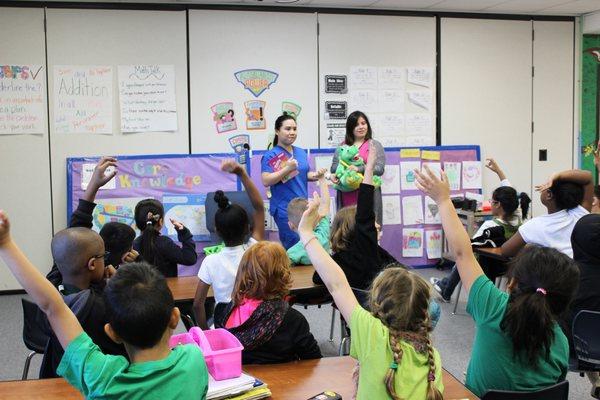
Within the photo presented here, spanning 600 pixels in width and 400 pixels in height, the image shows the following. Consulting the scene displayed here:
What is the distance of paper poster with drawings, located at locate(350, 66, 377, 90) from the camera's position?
652cm

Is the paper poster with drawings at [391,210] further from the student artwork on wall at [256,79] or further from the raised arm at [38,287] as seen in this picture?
the raised arm at [38,287]

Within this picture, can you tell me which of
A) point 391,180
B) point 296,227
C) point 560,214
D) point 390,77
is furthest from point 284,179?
point 390,77

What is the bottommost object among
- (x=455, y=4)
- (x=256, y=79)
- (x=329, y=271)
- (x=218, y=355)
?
(x=218, y=355)

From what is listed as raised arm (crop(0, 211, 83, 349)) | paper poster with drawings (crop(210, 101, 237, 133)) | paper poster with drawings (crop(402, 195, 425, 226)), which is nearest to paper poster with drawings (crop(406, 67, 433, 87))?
paper poster with drawings (crop(402, 195, 425, 226))

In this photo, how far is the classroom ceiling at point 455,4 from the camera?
6152mm

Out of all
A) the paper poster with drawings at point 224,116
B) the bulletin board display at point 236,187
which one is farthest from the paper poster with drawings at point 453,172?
the paper poster with drawings at point 224,116

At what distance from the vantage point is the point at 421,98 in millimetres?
6758

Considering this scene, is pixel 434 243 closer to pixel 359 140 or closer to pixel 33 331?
pixel 359 140

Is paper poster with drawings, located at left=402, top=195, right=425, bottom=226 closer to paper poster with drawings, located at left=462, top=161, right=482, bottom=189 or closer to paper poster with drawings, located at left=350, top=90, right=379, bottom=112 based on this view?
paper poster with drawings, located at left=462, top=161, right=482, bottom=189

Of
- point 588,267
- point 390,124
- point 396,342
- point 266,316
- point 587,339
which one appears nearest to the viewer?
point 396,342

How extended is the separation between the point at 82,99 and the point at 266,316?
14.0ft

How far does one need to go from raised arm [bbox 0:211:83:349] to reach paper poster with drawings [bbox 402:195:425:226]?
17.6ft

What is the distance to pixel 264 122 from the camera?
631 centimetres

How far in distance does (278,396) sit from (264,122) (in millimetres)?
4603
